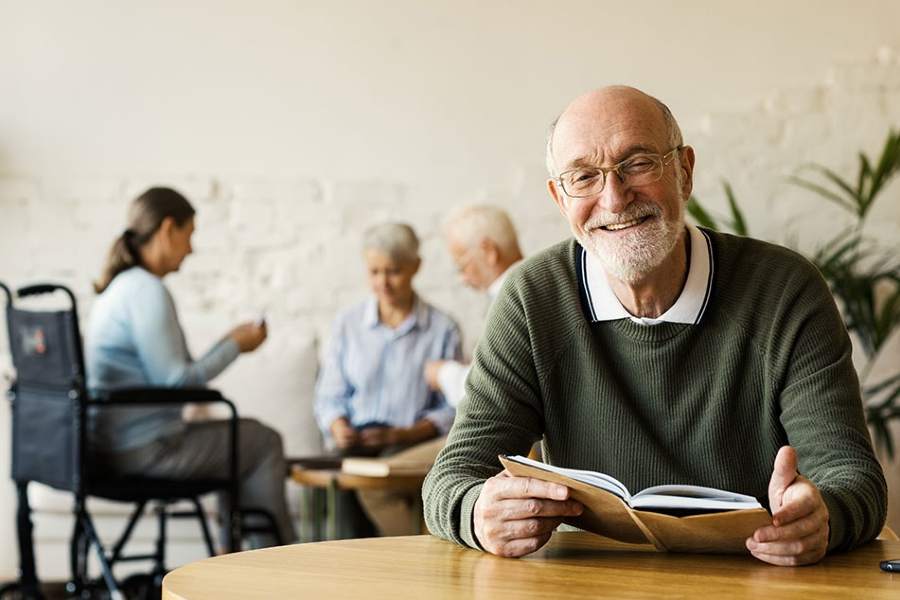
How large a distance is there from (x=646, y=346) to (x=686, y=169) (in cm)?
31

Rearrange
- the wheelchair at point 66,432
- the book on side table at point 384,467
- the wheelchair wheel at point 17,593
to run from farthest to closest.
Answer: the wheelchair wheel at point 17,593
the wheelchair at point 66,432
the book on side table at point 384,467

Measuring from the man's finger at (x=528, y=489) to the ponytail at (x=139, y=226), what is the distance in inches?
104

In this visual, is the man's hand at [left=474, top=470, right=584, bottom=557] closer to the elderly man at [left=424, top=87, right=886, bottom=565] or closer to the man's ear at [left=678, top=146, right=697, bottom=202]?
the elderly man at [left=424, top=87, right=886, bottom=565]

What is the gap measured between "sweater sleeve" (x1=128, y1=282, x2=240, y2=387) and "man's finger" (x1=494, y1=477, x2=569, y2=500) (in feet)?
8.00

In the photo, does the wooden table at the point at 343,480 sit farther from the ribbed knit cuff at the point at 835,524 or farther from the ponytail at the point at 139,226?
the ribbed knit cuff at the point at 835,524

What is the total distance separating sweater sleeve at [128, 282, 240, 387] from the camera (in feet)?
12.2

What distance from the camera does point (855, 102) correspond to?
5.02 metres

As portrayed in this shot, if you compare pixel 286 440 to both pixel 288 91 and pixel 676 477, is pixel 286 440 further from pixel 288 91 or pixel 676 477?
pixel 676 477

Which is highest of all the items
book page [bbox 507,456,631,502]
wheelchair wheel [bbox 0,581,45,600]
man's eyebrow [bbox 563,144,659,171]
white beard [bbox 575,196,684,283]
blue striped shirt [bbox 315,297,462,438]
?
man's eyebrow [bbox 563,144,659,171]

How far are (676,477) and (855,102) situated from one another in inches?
145

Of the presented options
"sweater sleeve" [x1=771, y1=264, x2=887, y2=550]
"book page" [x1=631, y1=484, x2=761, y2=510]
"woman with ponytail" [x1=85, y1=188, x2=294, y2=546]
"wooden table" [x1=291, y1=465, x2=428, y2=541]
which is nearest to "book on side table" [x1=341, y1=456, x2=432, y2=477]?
"wooden table" [x1=291, y1=465, x2=428, y2=541]

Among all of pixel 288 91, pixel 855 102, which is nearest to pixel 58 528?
pixel 288 91

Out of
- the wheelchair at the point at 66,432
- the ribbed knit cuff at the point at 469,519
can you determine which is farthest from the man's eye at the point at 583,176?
the wheelchair at the point at 66,432

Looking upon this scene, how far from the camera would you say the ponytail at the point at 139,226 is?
152 inches
